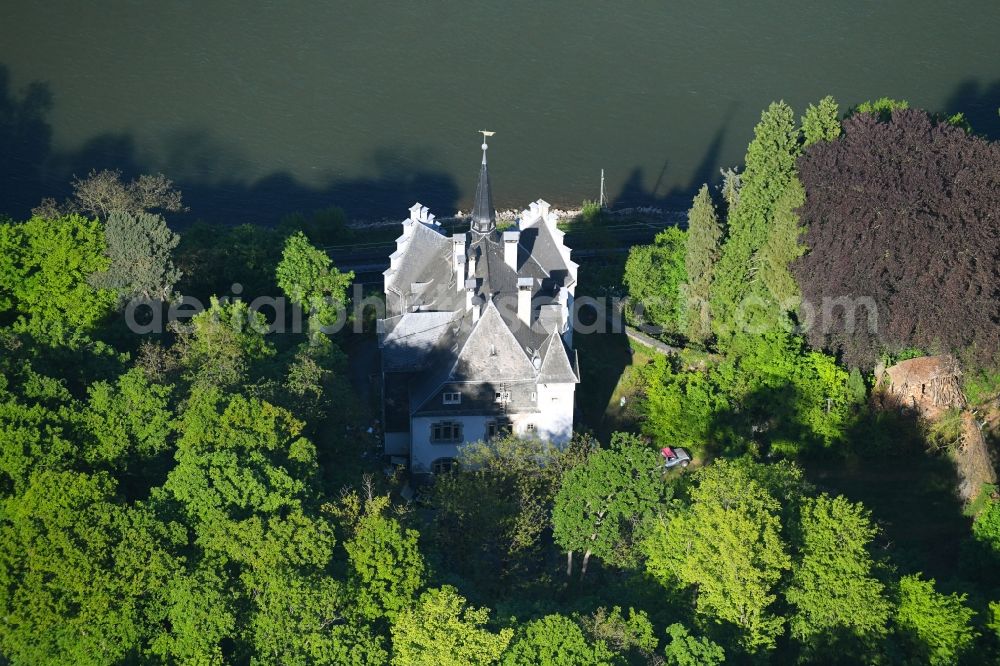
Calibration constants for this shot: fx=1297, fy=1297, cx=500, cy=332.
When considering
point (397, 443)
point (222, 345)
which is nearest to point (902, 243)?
point (397, 443)

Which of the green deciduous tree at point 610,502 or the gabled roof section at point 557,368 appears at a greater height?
the gabled roof section at point 557,368

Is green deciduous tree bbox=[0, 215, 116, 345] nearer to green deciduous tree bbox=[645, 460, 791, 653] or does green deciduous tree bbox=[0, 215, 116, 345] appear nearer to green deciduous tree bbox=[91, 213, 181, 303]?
green deciduous tree bbox=[91, 213, 181, 303]

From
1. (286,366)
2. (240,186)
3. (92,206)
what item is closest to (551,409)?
(286,366)

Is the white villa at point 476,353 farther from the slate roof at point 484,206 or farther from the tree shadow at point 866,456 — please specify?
the tree shadow at point 866,456

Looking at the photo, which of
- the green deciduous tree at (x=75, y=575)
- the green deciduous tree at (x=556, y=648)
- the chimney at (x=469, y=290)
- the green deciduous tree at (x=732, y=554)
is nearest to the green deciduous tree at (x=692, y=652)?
the green deciduous tree at (x=556, y=648)

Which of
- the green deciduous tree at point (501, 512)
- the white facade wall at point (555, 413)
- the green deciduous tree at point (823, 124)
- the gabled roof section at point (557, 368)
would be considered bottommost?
the green deciduous tree at point (501, 512)

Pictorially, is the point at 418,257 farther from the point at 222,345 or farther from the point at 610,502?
the point at 610,502

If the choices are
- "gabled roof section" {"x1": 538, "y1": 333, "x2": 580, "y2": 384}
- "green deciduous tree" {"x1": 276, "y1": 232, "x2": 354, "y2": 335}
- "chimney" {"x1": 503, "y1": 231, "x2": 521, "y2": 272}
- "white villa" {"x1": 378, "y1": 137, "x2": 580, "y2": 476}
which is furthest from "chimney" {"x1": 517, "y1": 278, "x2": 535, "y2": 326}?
"green deciduous tree" {"x1": 276, "y1": 232, "x2": 354, "y2": 335}
